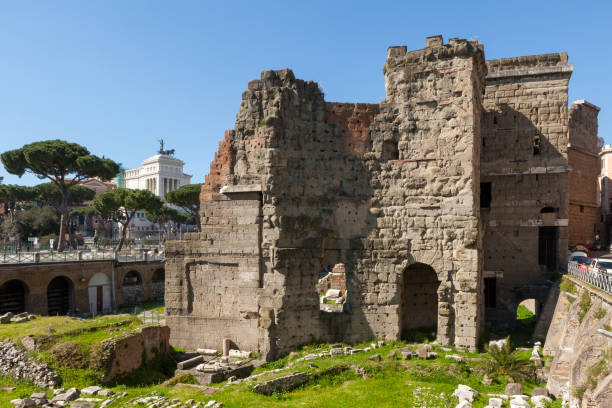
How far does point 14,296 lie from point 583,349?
2808cm

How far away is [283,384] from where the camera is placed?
12172 mm

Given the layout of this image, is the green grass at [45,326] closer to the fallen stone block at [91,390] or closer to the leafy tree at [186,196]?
the fallen stone block at [91,390]

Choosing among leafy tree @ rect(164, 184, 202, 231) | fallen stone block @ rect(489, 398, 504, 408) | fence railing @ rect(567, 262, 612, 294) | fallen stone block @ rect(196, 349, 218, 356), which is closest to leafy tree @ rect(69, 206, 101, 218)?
leafy tree @ rect(164, 184, 202, 231)

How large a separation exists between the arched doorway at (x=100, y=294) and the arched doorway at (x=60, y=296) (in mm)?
1192

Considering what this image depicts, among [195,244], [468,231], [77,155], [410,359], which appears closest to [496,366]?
[410,359]

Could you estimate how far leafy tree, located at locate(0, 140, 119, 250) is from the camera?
34.8 m

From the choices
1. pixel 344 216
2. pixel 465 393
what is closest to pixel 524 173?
pixel 344 216

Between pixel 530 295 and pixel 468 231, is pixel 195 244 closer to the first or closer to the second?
pixel 468 231

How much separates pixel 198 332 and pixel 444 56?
13323mm

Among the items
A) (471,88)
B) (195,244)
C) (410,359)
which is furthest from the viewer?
(195,244)

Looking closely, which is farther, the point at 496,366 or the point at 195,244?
the point at 195,244

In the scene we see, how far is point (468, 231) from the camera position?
46.6 ft

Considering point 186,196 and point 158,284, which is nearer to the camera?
point 158,284

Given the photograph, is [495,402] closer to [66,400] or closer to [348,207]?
[348,207]
